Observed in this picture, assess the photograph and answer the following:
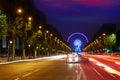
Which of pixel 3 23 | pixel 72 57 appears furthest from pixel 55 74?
pixel 72 57

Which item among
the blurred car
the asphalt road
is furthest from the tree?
the asphalt road

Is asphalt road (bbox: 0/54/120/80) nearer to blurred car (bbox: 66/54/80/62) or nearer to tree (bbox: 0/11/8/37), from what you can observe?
tree (bbox: 0/11/8/37)

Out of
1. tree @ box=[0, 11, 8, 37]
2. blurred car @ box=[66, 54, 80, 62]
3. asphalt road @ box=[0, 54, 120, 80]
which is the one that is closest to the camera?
asphalt road @ box=[0, 54, 120, 80]

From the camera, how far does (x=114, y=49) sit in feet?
613

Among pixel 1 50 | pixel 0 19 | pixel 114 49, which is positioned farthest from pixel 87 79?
pixel 114 49

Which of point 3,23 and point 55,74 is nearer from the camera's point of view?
point 55,74

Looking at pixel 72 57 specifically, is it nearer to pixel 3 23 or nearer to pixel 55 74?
pixel 3 23

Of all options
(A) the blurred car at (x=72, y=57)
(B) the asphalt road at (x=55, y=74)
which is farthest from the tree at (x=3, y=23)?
(B) the asphalt road at (x=55, y=74)

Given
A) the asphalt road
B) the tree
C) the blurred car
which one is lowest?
the asphalt road

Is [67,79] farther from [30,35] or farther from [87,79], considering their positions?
[30,35]

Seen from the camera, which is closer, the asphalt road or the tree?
the asphalt road

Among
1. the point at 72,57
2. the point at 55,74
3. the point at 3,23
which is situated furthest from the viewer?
the point at 72,57

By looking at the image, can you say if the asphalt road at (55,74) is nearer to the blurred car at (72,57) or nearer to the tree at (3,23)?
the tree at (3,23)

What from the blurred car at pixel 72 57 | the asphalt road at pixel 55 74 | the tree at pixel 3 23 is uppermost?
the tree at pixel 3 23
